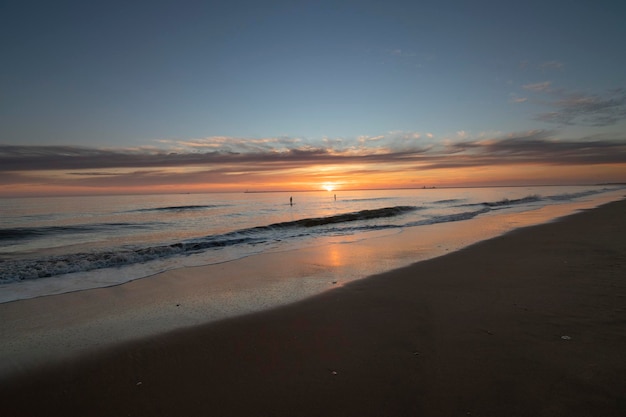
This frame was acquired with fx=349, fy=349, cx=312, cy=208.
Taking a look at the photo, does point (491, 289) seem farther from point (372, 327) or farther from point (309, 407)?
point (309, 407)

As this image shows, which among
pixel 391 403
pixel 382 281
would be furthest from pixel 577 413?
pixel 382 281

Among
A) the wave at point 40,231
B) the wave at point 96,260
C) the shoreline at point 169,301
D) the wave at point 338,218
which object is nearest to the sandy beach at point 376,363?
the shoreline at point 169,301

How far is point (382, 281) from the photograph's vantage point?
28.5ft

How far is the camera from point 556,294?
22.1 feet

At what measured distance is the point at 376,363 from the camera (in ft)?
14.3

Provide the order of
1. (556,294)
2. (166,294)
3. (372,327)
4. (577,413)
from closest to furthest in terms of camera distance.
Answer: (577,413), (372,327), (556,294), (166,294)

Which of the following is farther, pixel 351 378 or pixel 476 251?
pixel 476 251

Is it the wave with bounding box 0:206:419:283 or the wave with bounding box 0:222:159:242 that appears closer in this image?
the wave with bounding box 0:206:419:283

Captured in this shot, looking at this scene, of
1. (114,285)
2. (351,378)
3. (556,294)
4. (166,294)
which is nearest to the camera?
(351,378)

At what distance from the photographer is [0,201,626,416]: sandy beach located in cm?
356

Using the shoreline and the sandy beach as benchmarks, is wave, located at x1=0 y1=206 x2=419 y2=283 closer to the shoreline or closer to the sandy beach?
the shoreline

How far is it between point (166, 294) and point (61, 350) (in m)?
3.15

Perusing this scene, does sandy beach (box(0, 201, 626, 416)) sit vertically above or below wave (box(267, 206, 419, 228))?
above

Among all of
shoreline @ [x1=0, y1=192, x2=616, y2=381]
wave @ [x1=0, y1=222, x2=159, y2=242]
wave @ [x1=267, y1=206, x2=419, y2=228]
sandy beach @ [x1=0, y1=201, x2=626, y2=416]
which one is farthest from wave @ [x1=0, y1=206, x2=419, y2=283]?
wave @ [x1=0, y1=222, x2=159, y2=242]
